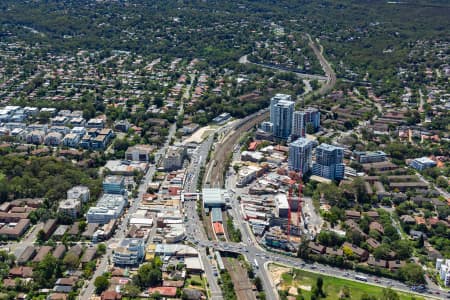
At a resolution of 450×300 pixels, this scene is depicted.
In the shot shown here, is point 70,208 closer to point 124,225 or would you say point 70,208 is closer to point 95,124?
point 124,225

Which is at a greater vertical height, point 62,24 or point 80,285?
point 62,24

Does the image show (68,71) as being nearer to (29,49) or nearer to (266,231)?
(29,49)

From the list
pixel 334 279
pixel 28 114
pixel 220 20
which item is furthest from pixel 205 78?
pixel 334 279

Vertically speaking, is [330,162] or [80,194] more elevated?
[330,162]

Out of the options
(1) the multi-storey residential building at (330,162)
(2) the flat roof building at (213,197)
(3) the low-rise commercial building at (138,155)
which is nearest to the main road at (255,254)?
(2) the flat roof building at (213,197)

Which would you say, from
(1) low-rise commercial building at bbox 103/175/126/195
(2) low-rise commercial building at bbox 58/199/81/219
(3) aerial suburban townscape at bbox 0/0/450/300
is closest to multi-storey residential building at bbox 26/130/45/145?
(3) aerial suburban townscape at bbox 0/0/450/300

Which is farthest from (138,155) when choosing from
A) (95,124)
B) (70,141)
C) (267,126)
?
(267,126)

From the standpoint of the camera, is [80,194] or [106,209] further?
[80,194]
